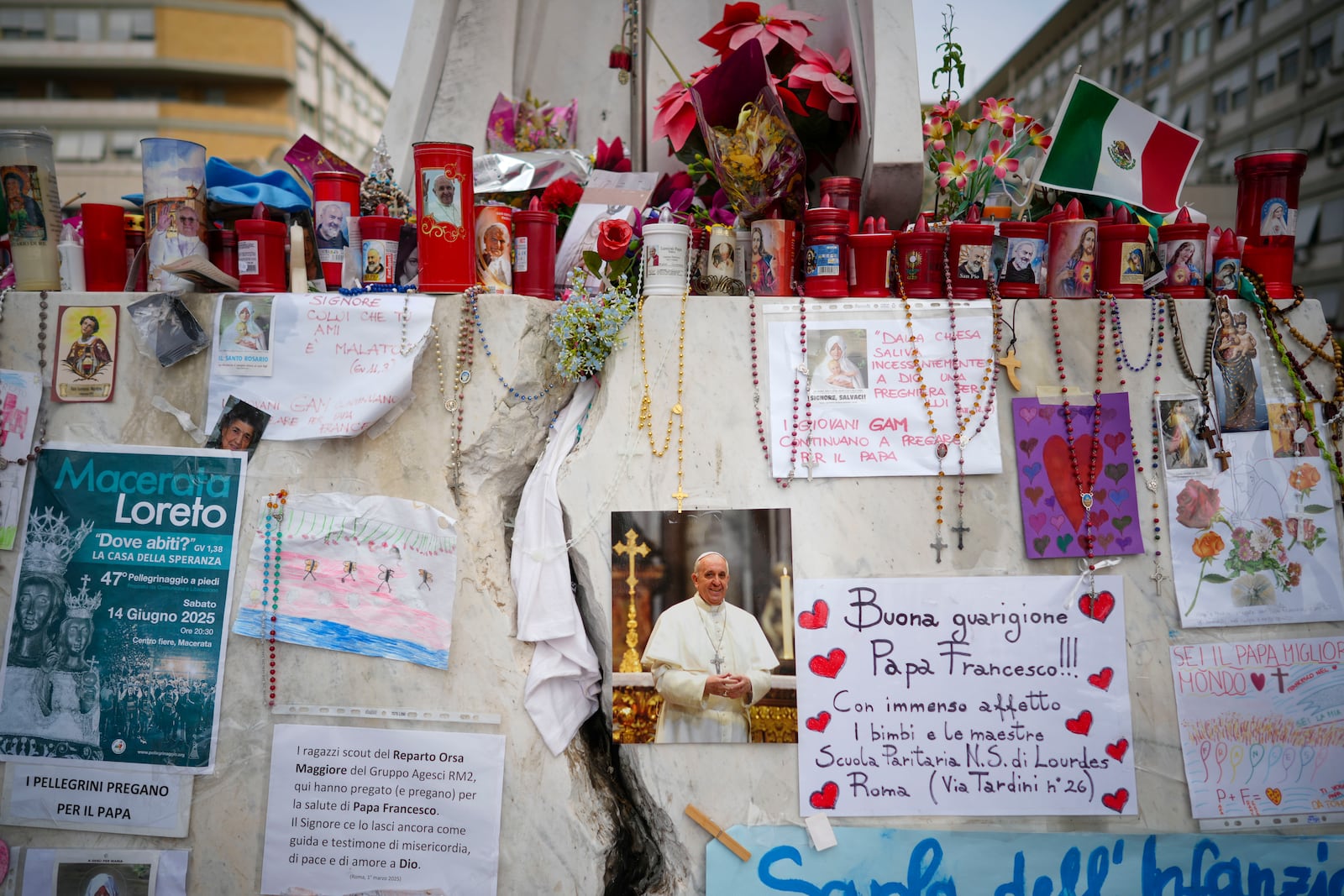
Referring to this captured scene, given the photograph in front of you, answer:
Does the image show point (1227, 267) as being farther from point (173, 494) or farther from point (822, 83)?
point (173, 494)

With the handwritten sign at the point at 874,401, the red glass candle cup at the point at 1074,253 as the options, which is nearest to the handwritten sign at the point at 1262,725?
the handwritten sign at the point at 874,401

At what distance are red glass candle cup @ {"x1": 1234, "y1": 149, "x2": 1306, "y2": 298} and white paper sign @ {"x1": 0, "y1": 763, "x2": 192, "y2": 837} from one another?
3.44 meters

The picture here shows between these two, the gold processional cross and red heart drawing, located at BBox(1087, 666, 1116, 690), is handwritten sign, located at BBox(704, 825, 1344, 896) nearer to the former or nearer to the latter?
red heart drawing, located at BBox(1087, 666, 1116, 690)

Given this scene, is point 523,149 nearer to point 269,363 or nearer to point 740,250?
point 740,250

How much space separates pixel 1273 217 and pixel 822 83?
4.59ft

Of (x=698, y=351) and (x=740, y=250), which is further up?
(x=740, y=250)

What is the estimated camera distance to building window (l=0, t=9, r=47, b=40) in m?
26.1

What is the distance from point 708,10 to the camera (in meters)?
3.19

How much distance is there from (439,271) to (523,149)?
109cm

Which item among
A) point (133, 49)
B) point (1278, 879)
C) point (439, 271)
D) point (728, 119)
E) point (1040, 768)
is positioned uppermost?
point (133, 49)

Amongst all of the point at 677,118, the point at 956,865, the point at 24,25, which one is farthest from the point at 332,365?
the point at 24,25

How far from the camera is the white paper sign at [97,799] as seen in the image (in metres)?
2.22

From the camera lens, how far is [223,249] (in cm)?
239

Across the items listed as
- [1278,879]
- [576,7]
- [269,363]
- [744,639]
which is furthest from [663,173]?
[1278,879]
